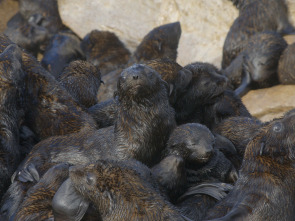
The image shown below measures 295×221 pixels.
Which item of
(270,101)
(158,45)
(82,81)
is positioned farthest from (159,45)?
(82,81)

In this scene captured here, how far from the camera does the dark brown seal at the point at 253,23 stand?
1148cm

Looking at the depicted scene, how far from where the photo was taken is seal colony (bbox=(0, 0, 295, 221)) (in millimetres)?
4336

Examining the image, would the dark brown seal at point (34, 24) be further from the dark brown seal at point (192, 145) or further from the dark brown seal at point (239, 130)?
the dark brown seal at point (192, 145)

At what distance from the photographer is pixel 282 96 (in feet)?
32.8

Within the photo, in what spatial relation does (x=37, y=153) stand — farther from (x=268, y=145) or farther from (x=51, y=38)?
(x=51, y=38)

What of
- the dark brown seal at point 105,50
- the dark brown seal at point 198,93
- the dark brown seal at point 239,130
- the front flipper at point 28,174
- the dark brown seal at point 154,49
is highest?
the front flipper at point 28,174

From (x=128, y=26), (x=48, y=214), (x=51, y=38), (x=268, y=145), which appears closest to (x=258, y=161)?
(x=268, y=145)

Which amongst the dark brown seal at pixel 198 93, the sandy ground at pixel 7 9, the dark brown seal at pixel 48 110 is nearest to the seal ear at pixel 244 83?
the dark brown seal at pixel 198 93

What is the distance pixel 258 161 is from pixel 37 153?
2.12 m

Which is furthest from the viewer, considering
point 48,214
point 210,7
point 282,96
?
point 210,7

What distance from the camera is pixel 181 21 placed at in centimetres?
1238

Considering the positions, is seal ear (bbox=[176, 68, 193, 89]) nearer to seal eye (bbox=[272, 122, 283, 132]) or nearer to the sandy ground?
seal eye (bbox=[272, 122, 283, 132])

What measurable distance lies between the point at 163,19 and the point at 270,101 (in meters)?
3.65

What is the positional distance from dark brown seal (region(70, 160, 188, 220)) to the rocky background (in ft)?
19.4
